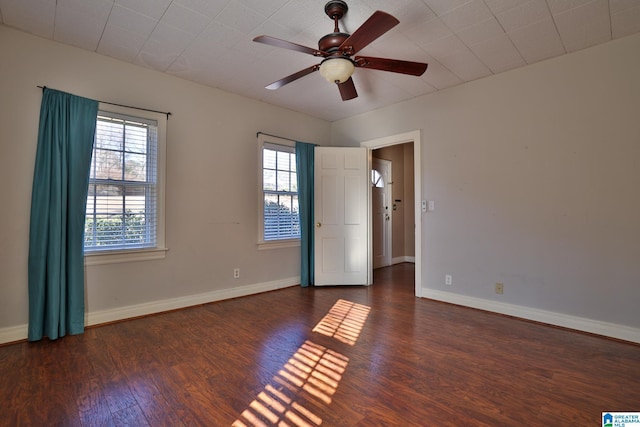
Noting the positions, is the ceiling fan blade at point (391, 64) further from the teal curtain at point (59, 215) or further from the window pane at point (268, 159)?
the teal curtain at point (59, 215)

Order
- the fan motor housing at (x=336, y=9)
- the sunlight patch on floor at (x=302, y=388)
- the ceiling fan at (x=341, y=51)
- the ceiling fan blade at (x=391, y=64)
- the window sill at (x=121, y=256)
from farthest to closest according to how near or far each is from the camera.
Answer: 1. the window sill at (x=121, y=256)
2. the ceiling fan blade at (x=391, y=64)
3. the fan motor housing at (x=336, y=9)
4. the ceiling fan at (x=341, y=51)
5. the sunlight patch on floor at (x=302, y=388)

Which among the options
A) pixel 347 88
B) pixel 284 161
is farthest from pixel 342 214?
pixel 347 88

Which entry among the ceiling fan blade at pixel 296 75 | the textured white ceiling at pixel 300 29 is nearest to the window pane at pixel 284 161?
the textured white ceiling at pixel 300 29

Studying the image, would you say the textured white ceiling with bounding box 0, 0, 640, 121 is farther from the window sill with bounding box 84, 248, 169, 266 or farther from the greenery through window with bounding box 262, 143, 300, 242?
the window sill with bounding box 84, 248, 169, 266

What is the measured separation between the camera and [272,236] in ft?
14.5

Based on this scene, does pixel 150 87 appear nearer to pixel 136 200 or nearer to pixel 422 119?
pixel 136 200

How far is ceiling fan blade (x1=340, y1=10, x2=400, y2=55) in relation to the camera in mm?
1830

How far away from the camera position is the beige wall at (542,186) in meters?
2.71

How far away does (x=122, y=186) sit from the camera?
318 cm

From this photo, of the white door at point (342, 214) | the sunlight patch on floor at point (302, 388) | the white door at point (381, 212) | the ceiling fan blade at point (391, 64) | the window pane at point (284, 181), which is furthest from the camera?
the white door at point (381, 212)

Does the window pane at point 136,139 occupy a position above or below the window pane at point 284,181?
above

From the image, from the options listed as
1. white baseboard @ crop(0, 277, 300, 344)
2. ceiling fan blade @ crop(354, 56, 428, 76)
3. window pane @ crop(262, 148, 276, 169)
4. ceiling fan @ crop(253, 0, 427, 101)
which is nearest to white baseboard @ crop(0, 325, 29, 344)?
white baseboard @ crop(0, 277, 300, 344)

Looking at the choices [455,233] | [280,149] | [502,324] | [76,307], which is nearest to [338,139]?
[280,149]

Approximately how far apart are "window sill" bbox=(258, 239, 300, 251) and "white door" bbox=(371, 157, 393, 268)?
1.99 m
